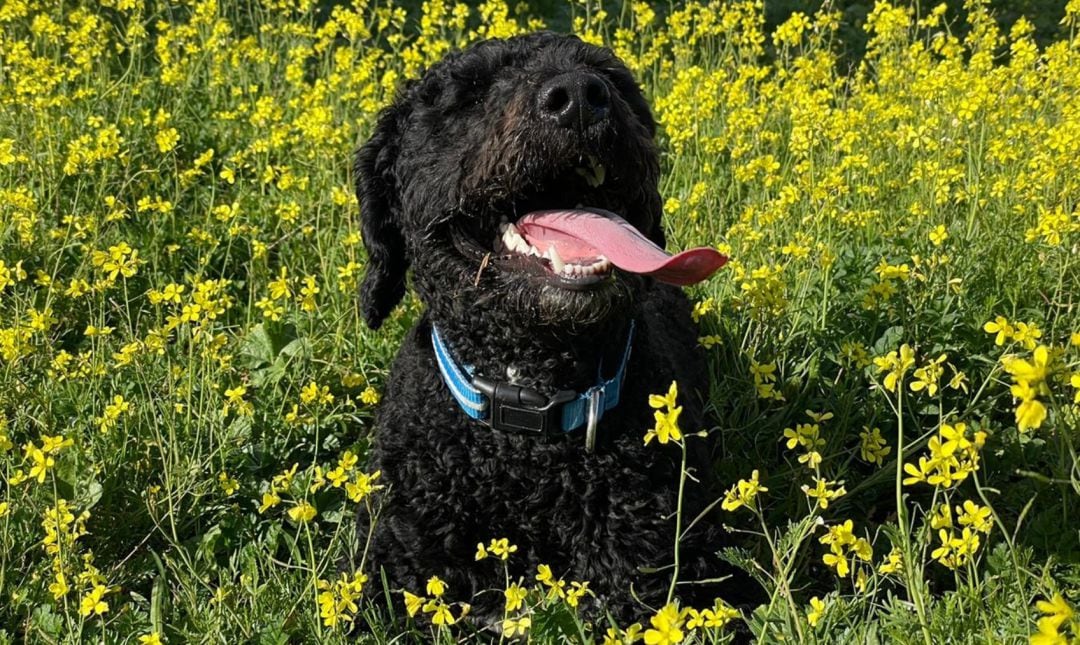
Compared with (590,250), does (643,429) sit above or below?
below

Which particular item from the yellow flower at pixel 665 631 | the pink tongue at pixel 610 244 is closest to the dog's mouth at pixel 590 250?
the pink tongue at pixel 610 244

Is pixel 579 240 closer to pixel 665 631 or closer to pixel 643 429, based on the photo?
pixel 643 429

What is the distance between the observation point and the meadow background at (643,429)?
2.61 meters

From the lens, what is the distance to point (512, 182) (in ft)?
9.46

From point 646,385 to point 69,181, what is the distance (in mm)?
3399

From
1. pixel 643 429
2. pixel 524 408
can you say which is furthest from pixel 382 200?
pixel 643 429

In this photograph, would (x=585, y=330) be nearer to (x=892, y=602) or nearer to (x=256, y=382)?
(x=892, y=602)

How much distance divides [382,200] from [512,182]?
0.73 metres

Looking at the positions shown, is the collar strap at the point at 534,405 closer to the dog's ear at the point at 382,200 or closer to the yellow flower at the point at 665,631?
the dog's ear at the point at 382,200

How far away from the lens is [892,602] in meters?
2.60

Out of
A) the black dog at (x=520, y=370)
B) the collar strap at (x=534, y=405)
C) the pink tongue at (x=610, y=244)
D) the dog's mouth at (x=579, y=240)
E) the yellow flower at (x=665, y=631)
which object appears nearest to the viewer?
the yellow flower at (x=665, y=631)

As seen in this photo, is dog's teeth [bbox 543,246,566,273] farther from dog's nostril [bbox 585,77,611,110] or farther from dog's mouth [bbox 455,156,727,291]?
dog's nostril [bbox 585,77,611,110]

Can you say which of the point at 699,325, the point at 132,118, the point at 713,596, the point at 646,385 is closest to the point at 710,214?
the point at 699,325

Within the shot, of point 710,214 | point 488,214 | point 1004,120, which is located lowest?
point 710,214
